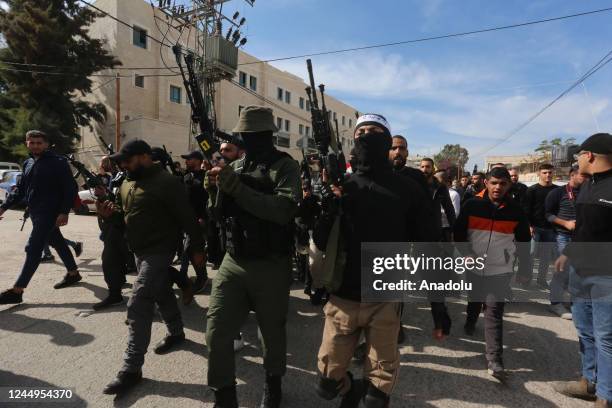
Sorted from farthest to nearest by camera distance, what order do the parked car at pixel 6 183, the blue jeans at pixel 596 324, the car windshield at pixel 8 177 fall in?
the car windshield at pixel 8 177
the parked car at pixel 6 183
the blue jeans at pixel 596 324

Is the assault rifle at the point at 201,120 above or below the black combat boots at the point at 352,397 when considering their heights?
above

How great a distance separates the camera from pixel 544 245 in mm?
5371

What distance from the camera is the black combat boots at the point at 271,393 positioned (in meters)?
2.24

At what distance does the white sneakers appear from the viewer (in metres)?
4.05

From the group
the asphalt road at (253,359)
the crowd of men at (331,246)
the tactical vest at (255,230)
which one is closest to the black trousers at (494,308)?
the crowd of men at (331,246)

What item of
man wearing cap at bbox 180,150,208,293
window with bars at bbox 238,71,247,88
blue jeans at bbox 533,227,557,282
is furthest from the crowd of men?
window with bars at bbox 238,71,247,88

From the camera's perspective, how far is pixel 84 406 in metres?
2.32

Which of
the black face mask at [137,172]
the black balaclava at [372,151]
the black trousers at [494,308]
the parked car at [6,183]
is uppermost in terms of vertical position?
the black balaclava at [372,151]

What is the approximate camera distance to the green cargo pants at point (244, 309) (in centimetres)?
213

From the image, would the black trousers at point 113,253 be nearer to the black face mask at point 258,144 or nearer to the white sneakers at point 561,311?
the black face mask at point 258,144

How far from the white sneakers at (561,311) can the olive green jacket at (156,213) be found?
4.30m

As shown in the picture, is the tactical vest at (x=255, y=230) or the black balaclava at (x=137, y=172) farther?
the black balaclava at (x=137, y=172)

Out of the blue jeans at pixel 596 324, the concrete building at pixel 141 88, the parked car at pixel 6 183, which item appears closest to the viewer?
the blue jeans at pixel 596 324

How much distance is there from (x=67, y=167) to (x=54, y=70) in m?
19.6
